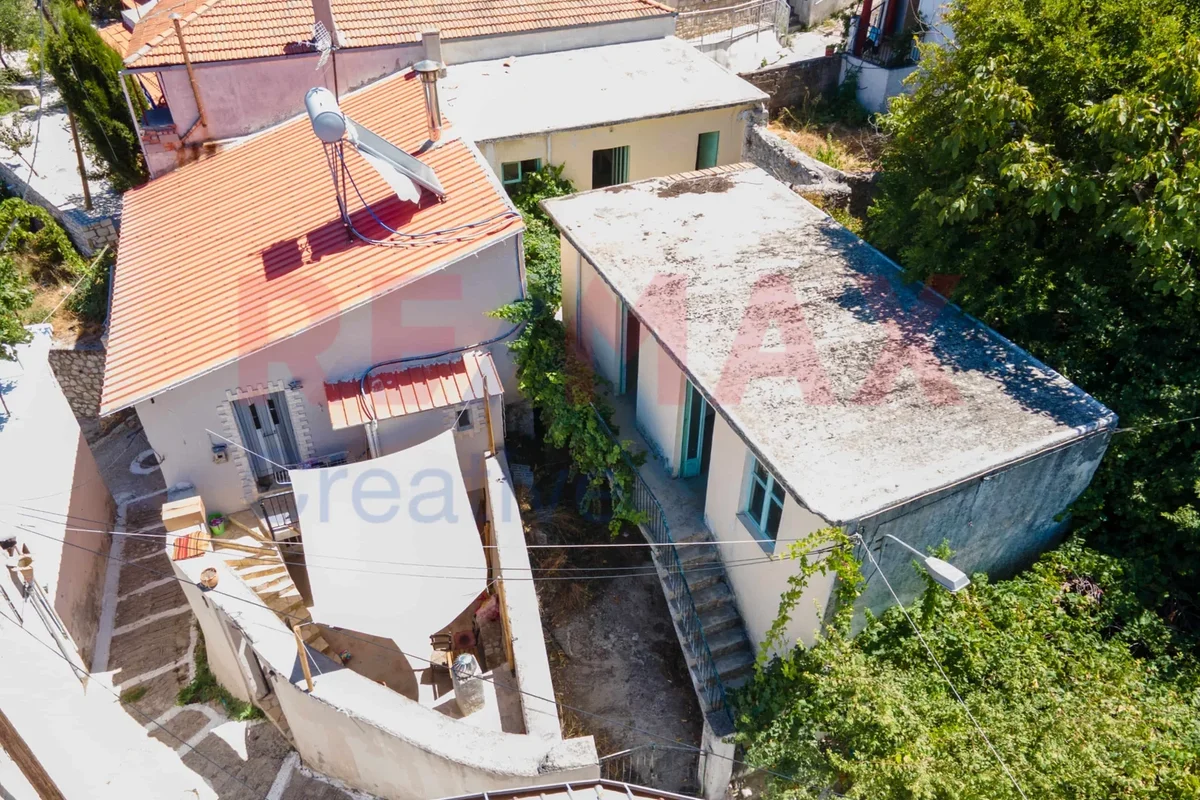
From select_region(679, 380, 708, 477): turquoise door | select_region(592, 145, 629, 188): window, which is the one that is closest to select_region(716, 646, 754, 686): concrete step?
select_region(679, 380, 708, 477): turquoise door

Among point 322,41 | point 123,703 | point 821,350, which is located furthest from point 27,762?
point 322,41

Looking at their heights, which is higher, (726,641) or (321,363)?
(321,363)

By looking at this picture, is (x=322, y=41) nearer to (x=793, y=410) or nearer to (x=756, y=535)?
(x=793, y=410)

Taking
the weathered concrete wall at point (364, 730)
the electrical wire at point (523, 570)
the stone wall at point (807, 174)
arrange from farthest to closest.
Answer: the stone wall at point (807, 174)
the electrical wire at point (523, 570)
the weathered concrete wall at point (364, 730)

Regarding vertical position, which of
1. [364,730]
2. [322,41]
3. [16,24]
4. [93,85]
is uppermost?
[322,41]

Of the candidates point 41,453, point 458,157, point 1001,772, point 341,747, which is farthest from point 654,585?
point 41,453

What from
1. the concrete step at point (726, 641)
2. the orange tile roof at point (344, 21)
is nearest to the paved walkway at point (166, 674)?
the concrete step at point (726, 641)

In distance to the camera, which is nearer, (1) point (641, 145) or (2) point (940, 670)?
(2) point (940, 670)

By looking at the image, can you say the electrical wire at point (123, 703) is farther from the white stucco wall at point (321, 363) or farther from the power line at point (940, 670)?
the power line at point (940, 670)
